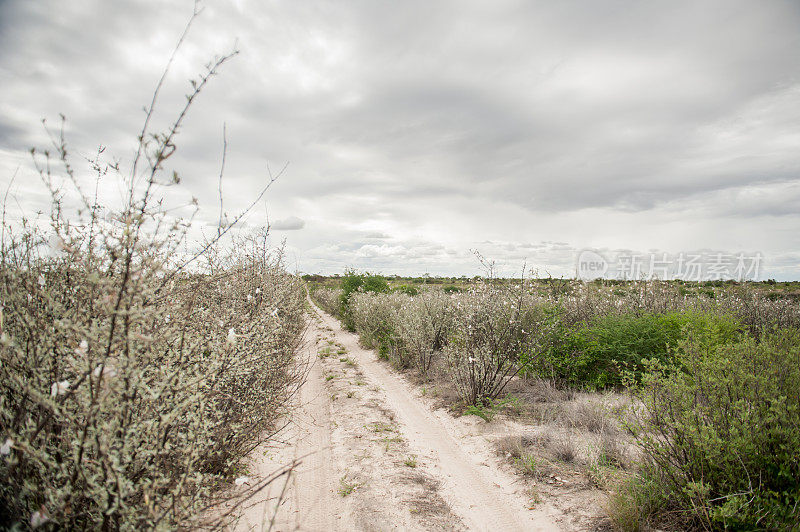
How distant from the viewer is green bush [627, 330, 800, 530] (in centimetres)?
Result: 279

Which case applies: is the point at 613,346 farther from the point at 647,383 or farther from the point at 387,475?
the point at 387,475

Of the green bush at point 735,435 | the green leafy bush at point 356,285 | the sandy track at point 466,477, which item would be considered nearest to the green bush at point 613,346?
the sandy track at point 466,477

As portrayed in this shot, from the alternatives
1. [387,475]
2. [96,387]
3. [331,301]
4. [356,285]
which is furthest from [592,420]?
[331,301]

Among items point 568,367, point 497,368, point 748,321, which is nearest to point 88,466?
point 497,368

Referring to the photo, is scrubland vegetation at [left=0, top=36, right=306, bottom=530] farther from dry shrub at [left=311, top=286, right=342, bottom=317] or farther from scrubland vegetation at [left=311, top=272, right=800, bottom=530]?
dry shrub at [left=311, top=286, right=342, bottom=317]

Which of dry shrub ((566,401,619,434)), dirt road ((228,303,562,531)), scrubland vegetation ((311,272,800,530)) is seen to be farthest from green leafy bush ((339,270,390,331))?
dry shrub ((566,401,619,434))

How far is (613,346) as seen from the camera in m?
7.31

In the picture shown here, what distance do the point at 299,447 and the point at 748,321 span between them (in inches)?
500

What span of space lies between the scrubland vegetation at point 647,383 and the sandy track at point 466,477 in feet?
1.52

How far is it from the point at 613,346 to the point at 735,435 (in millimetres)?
4525

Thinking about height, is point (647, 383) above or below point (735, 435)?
above

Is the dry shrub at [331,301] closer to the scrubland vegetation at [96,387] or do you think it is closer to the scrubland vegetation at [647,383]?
the scrubland vegetation at [647,383]

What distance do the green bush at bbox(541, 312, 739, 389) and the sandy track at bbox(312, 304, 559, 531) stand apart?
2.90 metres

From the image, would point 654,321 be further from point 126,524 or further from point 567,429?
point 126,524
